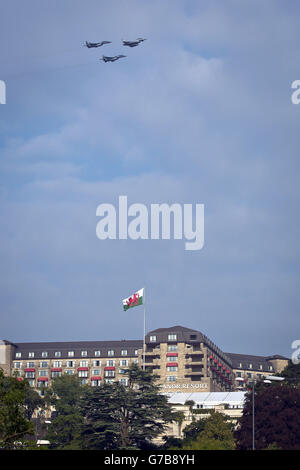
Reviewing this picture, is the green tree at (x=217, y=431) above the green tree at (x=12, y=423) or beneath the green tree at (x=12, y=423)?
beneath

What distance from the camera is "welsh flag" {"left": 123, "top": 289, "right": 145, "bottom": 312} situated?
17412 centimetres

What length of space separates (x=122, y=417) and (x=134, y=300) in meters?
54.5

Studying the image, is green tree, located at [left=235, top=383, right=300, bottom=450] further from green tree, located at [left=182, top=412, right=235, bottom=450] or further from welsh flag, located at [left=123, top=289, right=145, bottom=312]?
welsh flag, located at [left=123, top=289, right=145, bottom=312]

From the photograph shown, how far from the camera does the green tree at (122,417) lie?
392 ft

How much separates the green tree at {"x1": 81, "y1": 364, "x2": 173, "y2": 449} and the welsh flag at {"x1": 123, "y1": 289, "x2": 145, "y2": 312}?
156 ft

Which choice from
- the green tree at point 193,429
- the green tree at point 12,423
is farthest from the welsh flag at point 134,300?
the green tree at point 12,423

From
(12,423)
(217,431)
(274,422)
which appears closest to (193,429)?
(217,431)

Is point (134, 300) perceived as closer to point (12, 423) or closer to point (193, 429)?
point (193, 429)

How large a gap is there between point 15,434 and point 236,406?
3549 inches

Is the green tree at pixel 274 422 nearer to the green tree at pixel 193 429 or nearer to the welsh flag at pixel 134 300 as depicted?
the green tree at pixel 193 429

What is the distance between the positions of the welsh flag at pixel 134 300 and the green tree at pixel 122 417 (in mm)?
47433

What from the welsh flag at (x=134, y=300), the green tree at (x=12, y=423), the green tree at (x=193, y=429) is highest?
the welsh flag at (x=134, y=300)

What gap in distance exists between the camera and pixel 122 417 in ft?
400
